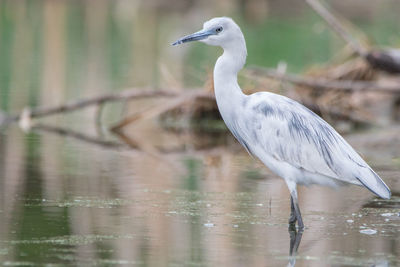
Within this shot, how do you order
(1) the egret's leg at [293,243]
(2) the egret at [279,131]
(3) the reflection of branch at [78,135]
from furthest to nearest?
(3) the reflection of branch at [78,135] → (2) the egret at [279,131] → (1) the egret's leg at [293,243]

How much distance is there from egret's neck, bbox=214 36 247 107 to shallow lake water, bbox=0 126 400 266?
853 millimetres

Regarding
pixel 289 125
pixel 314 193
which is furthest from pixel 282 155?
pixel 314 193

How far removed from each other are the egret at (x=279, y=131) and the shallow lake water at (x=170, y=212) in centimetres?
36

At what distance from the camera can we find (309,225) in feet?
23.2

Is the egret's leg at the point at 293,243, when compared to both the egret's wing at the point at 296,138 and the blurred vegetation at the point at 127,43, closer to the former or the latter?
the egret's wing at the point at 296,138

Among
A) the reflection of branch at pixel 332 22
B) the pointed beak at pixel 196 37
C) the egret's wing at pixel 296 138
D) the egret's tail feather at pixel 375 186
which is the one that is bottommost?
the egret's tail feather at pixel 375 186

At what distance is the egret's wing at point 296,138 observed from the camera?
710 cm

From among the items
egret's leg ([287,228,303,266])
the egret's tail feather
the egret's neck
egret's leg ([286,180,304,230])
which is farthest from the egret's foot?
the egret's neck

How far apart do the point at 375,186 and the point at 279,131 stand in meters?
0.80

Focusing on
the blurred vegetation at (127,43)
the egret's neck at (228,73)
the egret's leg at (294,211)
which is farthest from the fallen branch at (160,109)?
the egret's leg at (294,211)

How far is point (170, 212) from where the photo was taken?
7340mm

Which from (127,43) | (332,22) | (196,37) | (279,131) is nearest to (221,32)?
(196,37)

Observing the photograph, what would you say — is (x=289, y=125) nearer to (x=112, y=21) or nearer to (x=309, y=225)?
(x=309, y=225)

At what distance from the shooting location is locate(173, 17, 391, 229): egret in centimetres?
713
